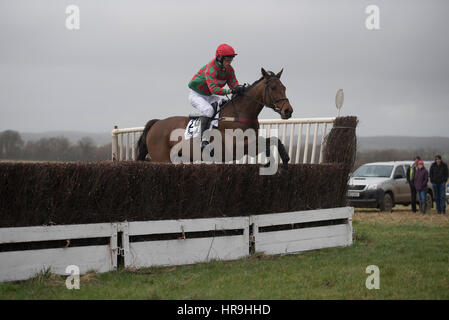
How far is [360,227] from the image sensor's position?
42.9 feet

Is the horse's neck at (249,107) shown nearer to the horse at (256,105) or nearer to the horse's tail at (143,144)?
the horse at (256,105)

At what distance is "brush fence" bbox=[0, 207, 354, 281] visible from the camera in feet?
21.6

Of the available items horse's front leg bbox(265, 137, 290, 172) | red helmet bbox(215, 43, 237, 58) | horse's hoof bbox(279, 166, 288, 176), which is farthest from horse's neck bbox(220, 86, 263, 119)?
horse's hoof bbox(279, 166, 288, 176)

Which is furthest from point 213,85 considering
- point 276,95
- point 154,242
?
point 154,242

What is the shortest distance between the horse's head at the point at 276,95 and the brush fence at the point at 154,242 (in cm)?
160

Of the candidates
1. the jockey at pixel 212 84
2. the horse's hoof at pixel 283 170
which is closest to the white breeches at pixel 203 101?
the jockey at pixel 212 84

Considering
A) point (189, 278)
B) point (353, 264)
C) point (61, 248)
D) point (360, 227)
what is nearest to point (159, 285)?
point (189, 278)

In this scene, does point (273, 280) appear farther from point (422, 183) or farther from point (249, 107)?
point (422, 183)

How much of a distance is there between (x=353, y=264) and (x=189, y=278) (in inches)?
92.4

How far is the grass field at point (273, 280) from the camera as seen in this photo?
19.4 ft

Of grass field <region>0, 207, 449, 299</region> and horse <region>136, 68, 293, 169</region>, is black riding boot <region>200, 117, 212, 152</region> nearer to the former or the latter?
horse <region>136, 68, 293, 169</region>

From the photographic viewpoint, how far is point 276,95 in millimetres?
8898
